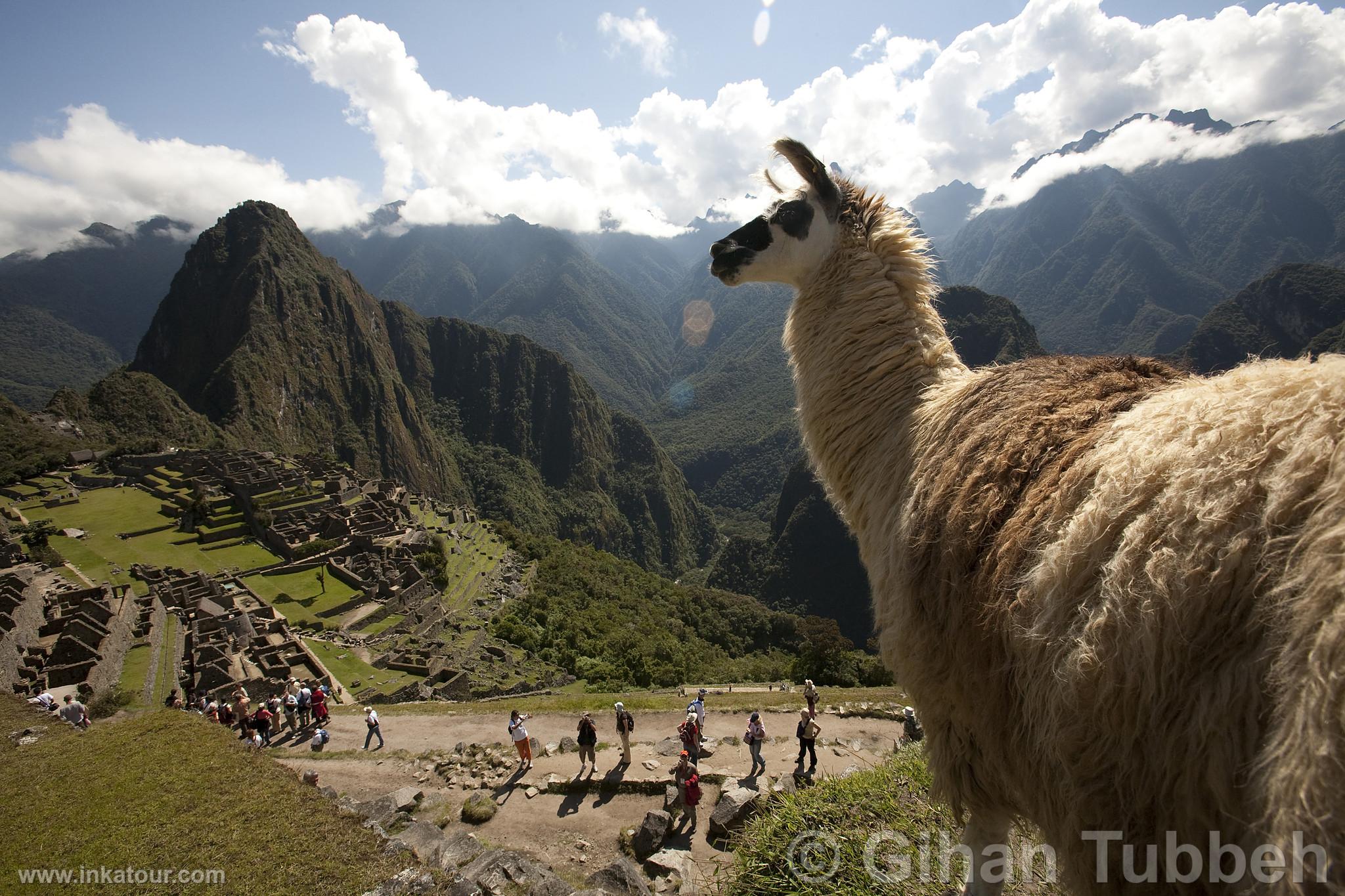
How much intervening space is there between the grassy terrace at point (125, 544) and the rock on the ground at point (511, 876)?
35218 mm

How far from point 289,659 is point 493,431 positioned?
145980 millimetres

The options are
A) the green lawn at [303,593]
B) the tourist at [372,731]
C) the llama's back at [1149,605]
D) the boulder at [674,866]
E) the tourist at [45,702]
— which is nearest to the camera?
the llama's back at [1149,605]

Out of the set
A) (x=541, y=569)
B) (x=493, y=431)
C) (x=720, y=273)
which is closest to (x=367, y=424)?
(x=493, y=431)

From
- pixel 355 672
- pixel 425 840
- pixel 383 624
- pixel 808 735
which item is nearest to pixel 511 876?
pixel 425 840

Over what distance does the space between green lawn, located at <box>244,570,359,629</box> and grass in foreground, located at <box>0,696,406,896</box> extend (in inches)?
1038

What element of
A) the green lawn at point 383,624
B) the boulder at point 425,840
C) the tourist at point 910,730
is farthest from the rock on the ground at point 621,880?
the green lawn at point 383,624

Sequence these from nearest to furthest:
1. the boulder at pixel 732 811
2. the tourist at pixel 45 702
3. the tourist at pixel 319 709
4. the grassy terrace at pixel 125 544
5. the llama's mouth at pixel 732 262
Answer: the llama's mouth at pixel 732 262 < the boulder at pixel 732 811 < the tourist at pixel 45 702 < the tourist at pixel 319 709 < the grassy terrace at pixel 125 544

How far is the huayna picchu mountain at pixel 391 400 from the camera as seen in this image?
119 m

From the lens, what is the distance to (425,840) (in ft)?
23.0

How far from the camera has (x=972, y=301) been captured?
324 ft

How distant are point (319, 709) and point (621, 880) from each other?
1118 centimetres

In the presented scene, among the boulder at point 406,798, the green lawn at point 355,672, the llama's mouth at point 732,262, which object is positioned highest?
the llama's mouth at point 732,262

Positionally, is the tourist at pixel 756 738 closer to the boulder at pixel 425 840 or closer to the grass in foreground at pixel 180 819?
the boulder at pixel 425 840

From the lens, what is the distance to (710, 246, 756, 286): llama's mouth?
3779 millimetres
